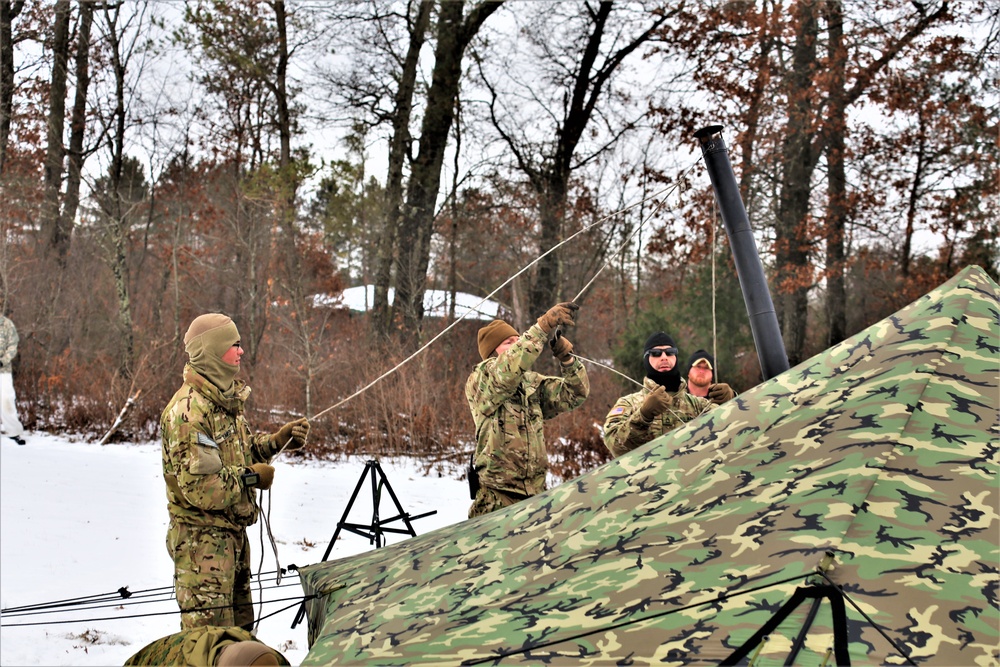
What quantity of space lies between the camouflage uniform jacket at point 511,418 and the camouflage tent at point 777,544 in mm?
1677

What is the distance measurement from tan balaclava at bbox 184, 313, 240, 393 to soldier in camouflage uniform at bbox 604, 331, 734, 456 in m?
2.23

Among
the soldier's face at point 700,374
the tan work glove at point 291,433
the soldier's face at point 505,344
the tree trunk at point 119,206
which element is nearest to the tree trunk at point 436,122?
the tree trunk at point 119,206

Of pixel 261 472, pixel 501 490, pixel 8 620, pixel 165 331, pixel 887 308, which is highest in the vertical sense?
pixel 165 331

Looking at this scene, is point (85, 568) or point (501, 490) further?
point (85, 568)

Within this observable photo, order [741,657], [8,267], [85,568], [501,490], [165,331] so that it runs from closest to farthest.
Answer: [741,657], [501,490], [85,568], [8,267], [165,331]

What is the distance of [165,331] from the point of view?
51.9 feet

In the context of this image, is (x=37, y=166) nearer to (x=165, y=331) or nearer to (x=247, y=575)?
(x=165, y=331)

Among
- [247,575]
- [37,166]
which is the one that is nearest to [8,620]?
[247,575]

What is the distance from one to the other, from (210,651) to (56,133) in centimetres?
1617

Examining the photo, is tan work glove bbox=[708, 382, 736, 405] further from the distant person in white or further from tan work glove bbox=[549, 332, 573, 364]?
the distant person in white

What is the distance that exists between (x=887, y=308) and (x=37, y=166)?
1904 centimetres

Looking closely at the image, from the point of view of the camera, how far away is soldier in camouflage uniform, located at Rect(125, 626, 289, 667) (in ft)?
6.61

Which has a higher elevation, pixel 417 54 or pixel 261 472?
pixel 417 54

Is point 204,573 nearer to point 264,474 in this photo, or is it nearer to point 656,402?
point 264,474
